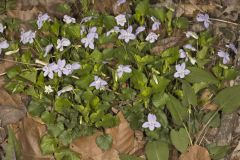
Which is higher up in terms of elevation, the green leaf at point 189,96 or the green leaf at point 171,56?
the green leaf at point 171,56

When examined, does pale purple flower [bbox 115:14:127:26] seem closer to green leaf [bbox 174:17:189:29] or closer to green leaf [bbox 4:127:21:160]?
green leaf [bbox 174:17:189:29]

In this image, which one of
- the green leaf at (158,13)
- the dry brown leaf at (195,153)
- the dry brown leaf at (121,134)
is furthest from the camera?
the green leaf at (158,13)

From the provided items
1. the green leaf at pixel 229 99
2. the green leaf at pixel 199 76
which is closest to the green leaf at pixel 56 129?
the green leaf at pixel 199 76

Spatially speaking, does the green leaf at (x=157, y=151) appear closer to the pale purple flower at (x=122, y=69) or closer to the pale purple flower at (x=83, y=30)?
the pale purple flower at (x=122, y=69)

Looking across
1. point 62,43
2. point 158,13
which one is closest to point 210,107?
point 158,13

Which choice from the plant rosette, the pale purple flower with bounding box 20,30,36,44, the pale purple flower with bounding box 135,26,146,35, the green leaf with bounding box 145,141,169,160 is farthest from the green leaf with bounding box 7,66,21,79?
the green leaf with bounding box 145,141,169,160

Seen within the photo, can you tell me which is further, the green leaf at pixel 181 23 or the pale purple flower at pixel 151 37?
the green leaf at pixel 181 23

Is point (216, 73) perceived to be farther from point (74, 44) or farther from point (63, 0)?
point (63, 0)
